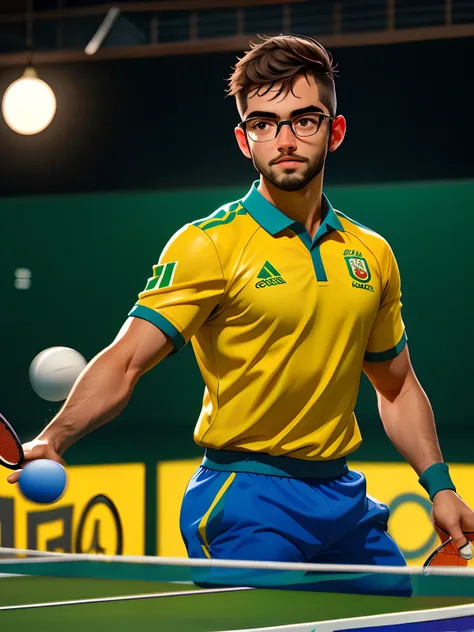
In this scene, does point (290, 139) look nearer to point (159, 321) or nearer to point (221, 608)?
point (159, 321)

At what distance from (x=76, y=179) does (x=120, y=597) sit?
430 cm

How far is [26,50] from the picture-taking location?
20.1ft

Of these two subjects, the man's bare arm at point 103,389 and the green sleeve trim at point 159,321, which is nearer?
the man's bare arm at point 103,389

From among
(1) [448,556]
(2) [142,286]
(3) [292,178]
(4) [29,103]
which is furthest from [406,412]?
(2) [142,286]

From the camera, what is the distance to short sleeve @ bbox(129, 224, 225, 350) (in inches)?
65.1

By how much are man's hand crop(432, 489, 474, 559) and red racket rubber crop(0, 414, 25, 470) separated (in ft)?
2.52

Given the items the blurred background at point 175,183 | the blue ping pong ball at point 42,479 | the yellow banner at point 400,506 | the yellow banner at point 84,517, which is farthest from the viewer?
the blurred background at point 175,183

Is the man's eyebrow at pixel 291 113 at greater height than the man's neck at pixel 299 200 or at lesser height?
greater

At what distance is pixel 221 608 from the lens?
1.71m

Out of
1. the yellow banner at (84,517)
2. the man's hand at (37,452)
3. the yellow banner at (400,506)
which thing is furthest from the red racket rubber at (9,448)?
the yellow banner at (400,506)

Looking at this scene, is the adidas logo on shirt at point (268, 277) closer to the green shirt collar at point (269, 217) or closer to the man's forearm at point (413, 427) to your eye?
the green shirt collar at point (269, 217)

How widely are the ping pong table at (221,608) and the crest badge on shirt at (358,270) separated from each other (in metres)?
0.50

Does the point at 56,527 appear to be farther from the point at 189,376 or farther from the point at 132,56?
the point at 132,56

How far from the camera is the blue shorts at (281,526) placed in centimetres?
165
